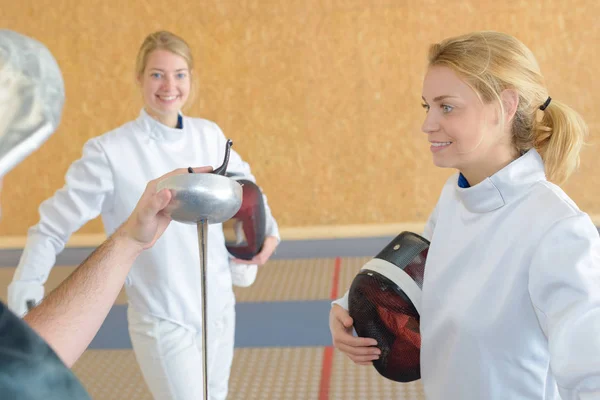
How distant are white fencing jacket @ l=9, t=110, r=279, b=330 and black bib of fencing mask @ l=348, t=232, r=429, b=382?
78cm

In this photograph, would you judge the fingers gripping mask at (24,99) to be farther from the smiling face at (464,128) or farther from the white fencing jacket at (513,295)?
the smiling face at (464,128)

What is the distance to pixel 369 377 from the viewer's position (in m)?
2.83

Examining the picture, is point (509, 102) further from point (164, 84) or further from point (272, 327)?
point (272, 327)

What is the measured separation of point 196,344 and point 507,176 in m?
1.22

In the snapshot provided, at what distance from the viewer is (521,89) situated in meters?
1.29

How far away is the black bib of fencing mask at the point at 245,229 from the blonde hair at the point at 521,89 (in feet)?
3.48

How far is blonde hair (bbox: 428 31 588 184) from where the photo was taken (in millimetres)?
1270

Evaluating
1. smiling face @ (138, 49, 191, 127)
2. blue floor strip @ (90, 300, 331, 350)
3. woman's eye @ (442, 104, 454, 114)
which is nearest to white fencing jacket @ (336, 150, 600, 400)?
woman's eye @ (442, 104, 454, 114)

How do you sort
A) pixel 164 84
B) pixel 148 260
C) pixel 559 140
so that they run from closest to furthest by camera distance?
pixel 559 140, pixel 148 260, pixel 164 84

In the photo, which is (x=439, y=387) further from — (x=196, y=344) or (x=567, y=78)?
(x=567, y=78)

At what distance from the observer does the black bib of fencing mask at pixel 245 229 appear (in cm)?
222

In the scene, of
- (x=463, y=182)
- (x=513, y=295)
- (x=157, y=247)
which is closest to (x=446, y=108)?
(x=463, y=182)

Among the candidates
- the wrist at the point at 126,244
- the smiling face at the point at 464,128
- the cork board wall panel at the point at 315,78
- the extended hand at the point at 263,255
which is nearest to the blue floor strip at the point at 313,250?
the cork board wall panel at the point at 315,78

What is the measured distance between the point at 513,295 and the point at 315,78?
14.4 ft
